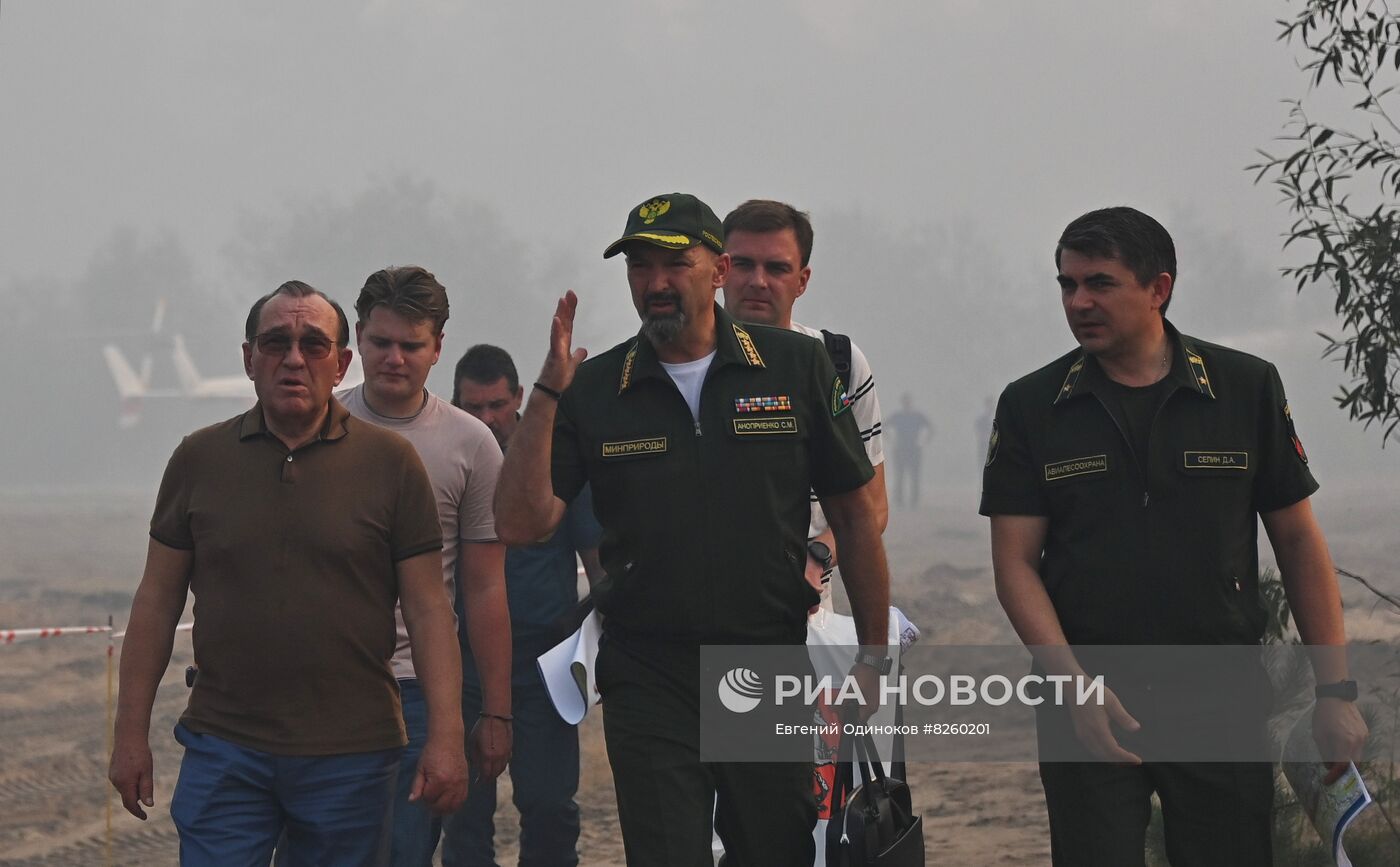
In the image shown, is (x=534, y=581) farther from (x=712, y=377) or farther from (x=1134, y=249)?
(x=1134, y=249)

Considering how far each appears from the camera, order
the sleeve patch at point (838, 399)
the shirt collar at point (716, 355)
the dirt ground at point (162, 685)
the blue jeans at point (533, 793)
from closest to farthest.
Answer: the shirt collar at point (716, 355) → the sleeve patch at point (838, 399) → the blue jeans at point (533, 793) → the dirt ground at point (162, 685)

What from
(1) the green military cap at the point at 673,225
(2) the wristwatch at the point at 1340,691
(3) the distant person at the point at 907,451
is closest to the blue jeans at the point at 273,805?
(1) the green military cap at the point at 673,225

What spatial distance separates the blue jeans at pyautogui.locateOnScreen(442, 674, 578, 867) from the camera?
6.03 m

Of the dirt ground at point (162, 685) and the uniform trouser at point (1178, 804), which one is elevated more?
the uniform trouser at point (1178, 804)

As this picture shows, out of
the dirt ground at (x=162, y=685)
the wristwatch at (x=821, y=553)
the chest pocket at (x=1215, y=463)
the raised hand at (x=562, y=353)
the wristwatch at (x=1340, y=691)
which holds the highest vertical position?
the raised hand at (x=562, y=353)

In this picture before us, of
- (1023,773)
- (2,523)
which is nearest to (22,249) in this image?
(2,523)

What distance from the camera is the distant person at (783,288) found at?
546 centimetres

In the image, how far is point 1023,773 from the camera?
13562 mm

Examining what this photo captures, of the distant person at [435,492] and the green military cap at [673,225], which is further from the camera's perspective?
the distant person at [435,492]

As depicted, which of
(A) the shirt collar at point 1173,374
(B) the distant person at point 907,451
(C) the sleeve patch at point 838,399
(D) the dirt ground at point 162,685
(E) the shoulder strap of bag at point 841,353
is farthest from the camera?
(B) the distant person at point 907,451

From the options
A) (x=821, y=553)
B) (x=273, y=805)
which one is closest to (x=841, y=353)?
(x=821, y=553)

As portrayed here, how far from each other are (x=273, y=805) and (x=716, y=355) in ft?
5.48

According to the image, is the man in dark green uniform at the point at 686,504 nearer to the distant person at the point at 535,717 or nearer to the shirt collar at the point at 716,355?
the shirt collar at the point at 716,355

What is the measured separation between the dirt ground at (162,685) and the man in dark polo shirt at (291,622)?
469 centimetres
